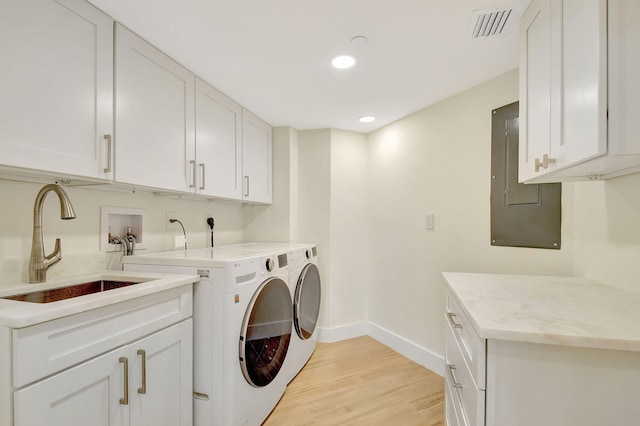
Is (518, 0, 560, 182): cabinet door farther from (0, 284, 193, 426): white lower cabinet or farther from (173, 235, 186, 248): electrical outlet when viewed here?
(173, 235, 186, 248): electrical outlet

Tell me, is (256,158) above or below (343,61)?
below

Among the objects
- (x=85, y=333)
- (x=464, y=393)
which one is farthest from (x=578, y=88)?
(x=85, y=333)

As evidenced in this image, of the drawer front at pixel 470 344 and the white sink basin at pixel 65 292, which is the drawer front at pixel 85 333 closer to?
the white sink basin at pixel 65 292

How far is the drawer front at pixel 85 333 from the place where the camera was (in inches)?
31.7

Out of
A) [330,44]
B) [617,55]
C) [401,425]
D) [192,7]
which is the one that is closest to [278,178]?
[330,44]

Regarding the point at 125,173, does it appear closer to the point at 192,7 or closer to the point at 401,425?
the point at 192,7

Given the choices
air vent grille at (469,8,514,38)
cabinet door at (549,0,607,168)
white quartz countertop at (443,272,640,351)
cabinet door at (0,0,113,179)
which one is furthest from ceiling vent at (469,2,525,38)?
cabinet door at (0,0,113,179)

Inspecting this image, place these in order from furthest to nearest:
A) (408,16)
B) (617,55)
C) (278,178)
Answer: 1. (278,178)
2. (408,16)
3. (617,55)

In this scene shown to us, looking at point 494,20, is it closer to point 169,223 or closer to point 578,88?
point 578,88

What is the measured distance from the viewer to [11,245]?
3.92 ft

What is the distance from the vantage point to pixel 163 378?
125 centimetres

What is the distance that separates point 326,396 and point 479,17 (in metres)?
2.36

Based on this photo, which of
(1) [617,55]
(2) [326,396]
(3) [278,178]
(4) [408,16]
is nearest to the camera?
(1) [617,55]

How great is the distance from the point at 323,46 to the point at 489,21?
0.81 m
